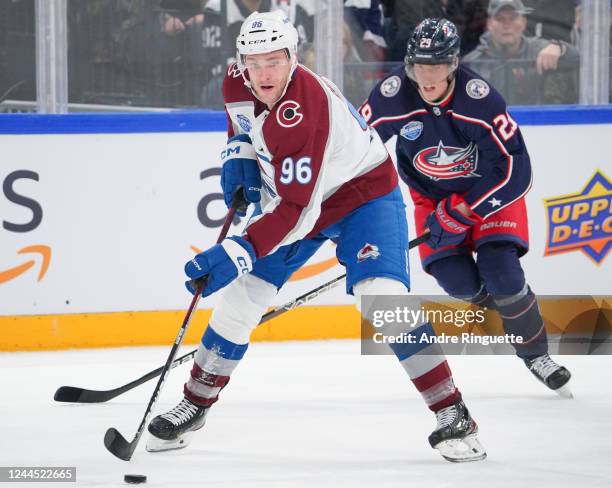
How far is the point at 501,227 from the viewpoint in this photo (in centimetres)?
384

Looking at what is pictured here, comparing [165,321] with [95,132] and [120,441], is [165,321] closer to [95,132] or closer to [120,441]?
[95,132]

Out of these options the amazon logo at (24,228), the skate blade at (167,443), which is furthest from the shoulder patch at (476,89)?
the amazon logo at (24,228)

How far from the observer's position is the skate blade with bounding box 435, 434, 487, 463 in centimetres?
298

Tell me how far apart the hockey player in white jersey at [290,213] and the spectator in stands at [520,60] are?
2.33m

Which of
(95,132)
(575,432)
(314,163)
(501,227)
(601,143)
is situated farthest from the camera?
(601,143)

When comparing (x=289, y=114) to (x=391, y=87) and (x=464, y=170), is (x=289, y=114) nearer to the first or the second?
(x=391, y=87)

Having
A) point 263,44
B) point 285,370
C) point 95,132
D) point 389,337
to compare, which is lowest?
point 285,370

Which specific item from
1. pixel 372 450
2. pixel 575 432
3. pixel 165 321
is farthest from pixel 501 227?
pixel 165 321

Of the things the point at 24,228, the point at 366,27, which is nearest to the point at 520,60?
the point at 366,27

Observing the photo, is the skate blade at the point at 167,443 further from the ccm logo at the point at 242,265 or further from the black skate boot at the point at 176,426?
the ccm logo at the point at 242,265

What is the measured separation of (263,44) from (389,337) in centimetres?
83

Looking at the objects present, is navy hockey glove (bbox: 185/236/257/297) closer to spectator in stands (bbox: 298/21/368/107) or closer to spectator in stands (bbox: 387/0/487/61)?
spectator in stands (bbox: 298/21/368/107)

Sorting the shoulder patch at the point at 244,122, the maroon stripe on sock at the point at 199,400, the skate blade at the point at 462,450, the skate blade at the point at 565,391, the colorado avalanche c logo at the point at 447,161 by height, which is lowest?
the skate blade at the point at 565,391

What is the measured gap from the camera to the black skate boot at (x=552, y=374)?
12.5ft
